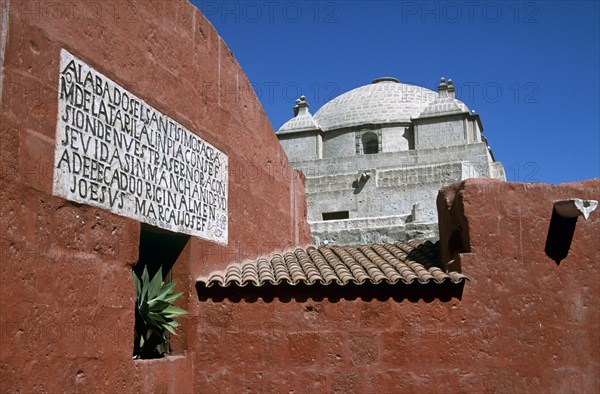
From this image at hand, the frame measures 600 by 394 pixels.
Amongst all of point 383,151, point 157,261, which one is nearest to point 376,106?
point 383,151

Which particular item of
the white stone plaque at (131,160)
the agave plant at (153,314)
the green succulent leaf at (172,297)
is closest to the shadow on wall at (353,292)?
the green succulent leaf at (172,297)

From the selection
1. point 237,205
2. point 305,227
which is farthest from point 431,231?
point 237,205

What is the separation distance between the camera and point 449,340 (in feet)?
26.9

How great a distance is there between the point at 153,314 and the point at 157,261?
1377mm

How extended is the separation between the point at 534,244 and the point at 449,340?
5.42ft

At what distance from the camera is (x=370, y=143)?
28891 millimetres

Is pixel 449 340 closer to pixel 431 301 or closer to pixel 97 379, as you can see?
pixel 431 301

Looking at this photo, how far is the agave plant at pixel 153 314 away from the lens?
24.7 feet

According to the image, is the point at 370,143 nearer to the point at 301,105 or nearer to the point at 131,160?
the point at 301,105

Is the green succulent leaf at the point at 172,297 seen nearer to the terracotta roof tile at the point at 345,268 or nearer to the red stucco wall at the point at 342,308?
A: the red stucco wall at the point at 342,308

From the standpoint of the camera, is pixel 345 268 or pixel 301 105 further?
pixel 301 105

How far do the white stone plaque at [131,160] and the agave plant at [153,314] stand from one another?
0.70 m

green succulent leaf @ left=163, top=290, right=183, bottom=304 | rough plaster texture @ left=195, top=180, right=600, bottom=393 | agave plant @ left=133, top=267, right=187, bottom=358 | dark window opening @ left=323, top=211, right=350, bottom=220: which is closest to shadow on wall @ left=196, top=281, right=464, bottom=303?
rough plaster texture @ left=195, top=180, right=600, bottom=393

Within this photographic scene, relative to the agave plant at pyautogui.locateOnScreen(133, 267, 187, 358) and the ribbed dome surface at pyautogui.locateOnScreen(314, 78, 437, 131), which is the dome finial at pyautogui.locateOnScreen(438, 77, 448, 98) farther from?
the agave plant at pyautogui.locateOnScreen(133, 267, 187, 358)
